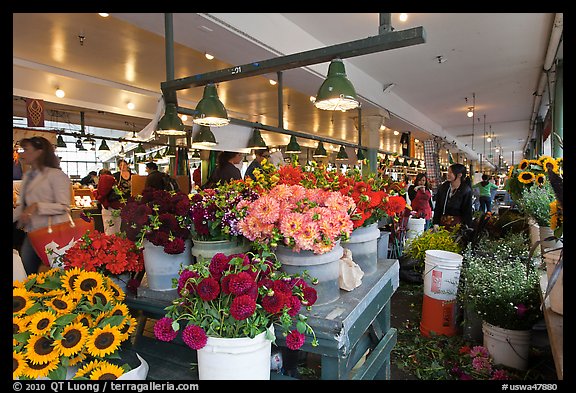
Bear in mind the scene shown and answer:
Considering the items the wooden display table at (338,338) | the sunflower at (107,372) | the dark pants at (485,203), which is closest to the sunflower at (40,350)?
the sunflower at (107,372)

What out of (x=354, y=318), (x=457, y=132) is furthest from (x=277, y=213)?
(x=457, y=132)

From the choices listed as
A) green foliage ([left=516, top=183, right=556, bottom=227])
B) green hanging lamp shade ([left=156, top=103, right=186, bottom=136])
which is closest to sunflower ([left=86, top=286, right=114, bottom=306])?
green hanging lamp shade ([left=156, top=103, right=186, bottom=136])

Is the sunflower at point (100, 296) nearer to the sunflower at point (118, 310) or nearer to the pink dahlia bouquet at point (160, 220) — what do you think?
the sunflower at point (118, 310)

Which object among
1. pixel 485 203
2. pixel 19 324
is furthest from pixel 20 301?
pixel 485 203

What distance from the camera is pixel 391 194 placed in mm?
1849

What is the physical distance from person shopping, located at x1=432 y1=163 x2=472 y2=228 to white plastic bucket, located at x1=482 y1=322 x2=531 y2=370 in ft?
7.52

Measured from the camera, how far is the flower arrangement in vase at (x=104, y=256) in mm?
1406

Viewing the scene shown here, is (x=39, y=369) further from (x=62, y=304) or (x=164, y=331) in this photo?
(x=164, y=331)

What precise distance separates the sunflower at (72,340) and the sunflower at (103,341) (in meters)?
0.02

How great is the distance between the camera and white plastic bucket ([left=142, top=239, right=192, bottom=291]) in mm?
1450

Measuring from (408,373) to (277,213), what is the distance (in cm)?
204
